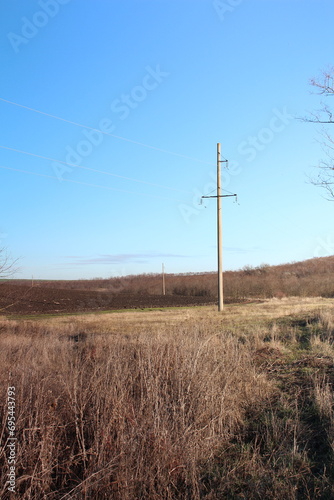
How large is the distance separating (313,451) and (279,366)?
3.67m

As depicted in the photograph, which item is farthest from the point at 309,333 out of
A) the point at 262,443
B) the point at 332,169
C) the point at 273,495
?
the point at 273,495

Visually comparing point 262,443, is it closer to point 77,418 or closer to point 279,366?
point 77,418

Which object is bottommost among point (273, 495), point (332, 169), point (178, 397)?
point (273, 495)

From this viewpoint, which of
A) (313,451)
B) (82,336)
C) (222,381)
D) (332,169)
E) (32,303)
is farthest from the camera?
(32,303)

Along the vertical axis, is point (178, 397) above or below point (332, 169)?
below

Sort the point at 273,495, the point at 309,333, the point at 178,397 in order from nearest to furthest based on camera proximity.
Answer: the point at 273,495, the point at 178,397, the point at 309,333

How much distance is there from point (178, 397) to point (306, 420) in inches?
72.5

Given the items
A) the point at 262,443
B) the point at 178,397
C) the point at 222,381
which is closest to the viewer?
the point at 262,443

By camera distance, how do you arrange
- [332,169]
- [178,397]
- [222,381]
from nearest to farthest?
[178,397] < [222,381] < [332,169]

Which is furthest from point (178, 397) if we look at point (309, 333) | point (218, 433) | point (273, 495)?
point (309, 333)

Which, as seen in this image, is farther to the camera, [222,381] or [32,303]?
[32,303]

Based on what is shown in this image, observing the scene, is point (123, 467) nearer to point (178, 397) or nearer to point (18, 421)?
point (18, 421)

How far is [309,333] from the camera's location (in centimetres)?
1170

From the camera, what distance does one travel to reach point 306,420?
5.73 metres
